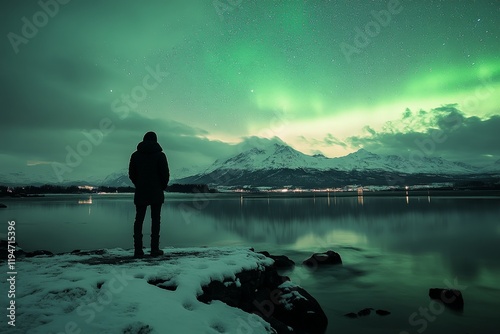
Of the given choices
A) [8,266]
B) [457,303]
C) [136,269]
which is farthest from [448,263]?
[8,266]

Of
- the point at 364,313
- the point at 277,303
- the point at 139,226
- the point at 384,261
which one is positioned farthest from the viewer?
the point at 384,261

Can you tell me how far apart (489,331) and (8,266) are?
1501 cm

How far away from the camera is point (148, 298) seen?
21.7 ft

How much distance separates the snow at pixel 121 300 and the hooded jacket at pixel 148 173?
2.20 metres

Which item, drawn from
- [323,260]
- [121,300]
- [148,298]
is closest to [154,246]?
[148,298]

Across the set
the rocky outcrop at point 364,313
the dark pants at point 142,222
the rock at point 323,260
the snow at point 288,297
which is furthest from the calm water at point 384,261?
the dark pants at point 142,222

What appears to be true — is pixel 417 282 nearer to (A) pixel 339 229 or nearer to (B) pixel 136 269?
Result: (B) pixel 136 269

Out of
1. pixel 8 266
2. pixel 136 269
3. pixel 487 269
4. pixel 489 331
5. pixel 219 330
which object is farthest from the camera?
pixel 487 269

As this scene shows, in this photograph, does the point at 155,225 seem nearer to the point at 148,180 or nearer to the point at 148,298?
the point at 148,180

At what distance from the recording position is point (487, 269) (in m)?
18.8

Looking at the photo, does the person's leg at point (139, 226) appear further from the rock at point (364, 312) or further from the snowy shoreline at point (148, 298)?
the rock at point (364, 312)

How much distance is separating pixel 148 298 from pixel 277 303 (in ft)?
18.8

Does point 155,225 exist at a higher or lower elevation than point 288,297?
higher

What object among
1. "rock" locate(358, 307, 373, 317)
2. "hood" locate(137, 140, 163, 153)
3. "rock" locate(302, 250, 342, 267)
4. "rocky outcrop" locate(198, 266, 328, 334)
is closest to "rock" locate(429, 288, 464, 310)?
"rock" locate(358, 307, 373, 317)
